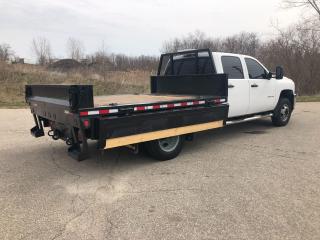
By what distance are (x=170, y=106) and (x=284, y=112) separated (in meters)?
4.87

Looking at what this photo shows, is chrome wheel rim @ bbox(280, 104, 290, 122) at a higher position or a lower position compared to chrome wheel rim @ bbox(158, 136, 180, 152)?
higher

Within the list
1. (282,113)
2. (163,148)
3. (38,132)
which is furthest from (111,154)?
(282,113)

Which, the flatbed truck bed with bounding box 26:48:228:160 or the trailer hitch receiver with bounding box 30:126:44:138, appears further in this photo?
the trailer hitch receiver with bounding box 30:126:44:138

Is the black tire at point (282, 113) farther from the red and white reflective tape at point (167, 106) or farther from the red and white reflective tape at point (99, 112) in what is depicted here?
the red and white reflective tape at point (99, 112)

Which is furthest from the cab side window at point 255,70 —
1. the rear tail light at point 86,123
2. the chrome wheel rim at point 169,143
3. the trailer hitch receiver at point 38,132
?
the trailer hitch receiver at point 38,132

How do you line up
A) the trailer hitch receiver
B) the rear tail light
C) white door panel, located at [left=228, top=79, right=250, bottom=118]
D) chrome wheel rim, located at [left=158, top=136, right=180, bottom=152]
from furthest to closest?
white door panel, located at [left=228, top=79, right=250, bottom=118]
the trailer hitch receiver
chrome wheel rim, located at [left=158, top=136, right=180, bottom=152]
the rear tail light

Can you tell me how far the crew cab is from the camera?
465cm

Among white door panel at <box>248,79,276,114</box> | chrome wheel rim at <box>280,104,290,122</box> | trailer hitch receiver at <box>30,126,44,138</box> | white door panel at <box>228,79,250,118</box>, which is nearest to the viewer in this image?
trailer hitch receiver at <box>30,126,44,138</box>

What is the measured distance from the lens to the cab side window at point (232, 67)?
7.11 m

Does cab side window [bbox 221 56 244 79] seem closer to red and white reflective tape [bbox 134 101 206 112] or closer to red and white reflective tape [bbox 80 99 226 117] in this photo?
red and white reflective tape [bbox 80 99 226 117]

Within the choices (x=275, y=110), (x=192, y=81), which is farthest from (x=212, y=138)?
(x=275, y=110)

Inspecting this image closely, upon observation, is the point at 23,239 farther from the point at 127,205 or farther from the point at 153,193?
the point at 153,193

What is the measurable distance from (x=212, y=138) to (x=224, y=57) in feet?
6.30

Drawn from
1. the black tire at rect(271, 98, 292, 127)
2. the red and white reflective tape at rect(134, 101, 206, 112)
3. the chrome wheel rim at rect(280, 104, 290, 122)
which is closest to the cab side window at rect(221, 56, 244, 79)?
the red and white reflective tape at rect(134, 101, 206, 112)
